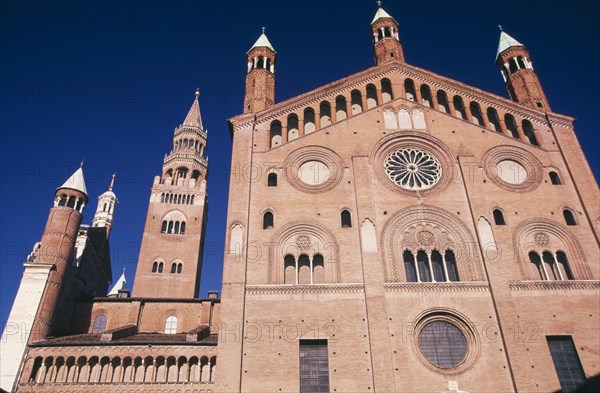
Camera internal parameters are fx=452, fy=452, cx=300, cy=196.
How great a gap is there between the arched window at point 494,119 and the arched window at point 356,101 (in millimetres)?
7143

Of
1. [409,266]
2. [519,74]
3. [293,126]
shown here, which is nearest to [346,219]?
[409,266]

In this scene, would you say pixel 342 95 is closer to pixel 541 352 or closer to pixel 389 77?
pixel 389 77

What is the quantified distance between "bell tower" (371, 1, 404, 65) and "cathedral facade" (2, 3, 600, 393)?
15cm

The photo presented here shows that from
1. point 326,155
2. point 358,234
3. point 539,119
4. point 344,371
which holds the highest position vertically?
point 539,119

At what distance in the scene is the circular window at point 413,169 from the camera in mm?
22172

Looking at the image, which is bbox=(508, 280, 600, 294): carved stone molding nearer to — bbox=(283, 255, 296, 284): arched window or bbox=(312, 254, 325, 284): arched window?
Result: bbox=(312, 254, 325, 284): arched window

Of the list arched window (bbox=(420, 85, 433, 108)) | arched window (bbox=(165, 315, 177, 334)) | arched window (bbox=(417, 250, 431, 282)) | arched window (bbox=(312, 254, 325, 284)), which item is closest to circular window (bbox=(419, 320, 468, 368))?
arched window (bbox=(417, 250, 431, 282))

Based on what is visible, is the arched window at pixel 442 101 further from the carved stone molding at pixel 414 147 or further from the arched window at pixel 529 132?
the arched window at pixel 529 132

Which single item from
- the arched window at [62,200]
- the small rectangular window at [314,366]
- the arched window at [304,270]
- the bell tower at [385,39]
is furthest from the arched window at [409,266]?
the arched window at [62,200]

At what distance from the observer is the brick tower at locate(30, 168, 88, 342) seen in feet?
79.3

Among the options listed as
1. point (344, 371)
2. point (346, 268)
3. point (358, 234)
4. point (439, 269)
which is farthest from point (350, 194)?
point (344, 371)

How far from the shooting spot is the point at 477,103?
82.1 ft

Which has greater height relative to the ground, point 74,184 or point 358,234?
point 74,184

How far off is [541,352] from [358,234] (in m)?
8.43
